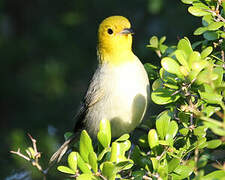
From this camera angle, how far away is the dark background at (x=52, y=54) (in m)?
5.20

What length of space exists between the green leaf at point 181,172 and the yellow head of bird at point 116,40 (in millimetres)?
1714

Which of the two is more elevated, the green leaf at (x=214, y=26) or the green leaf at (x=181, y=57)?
the green leaf at (x=214, y=26)

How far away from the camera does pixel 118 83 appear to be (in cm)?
374

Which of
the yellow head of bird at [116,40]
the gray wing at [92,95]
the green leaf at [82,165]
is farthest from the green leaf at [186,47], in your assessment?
the gray wing at [92,95]

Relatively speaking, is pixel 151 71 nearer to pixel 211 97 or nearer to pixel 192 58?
pixel 192 58

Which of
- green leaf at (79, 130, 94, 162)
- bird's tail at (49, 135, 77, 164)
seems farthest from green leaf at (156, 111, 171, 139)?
bird's tail at (49, 135, 77, 164)

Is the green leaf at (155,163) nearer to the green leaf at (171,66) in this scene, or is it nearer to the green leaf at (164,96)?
the green leaf at (164,96)

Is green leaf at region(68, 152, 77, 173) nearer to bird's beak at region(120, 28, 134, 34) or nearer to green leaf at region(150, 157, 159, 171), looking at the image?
green leaf at region(150, 157, 159, 171)

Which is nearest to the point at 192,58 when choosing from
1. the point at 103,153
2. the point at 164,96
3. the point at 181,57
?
the point at 181,57

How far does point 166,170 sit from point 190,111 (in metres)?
0.40

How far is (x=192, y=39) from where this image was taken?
16.4ft

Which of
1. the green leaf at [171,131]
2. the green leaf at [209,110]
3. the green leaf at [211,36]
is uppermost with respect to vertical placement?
the green leaf at [211,36]

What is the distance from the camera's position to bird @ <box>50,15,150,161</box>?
3.70 meters

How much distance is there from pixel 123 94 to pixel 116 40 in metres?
0.57
